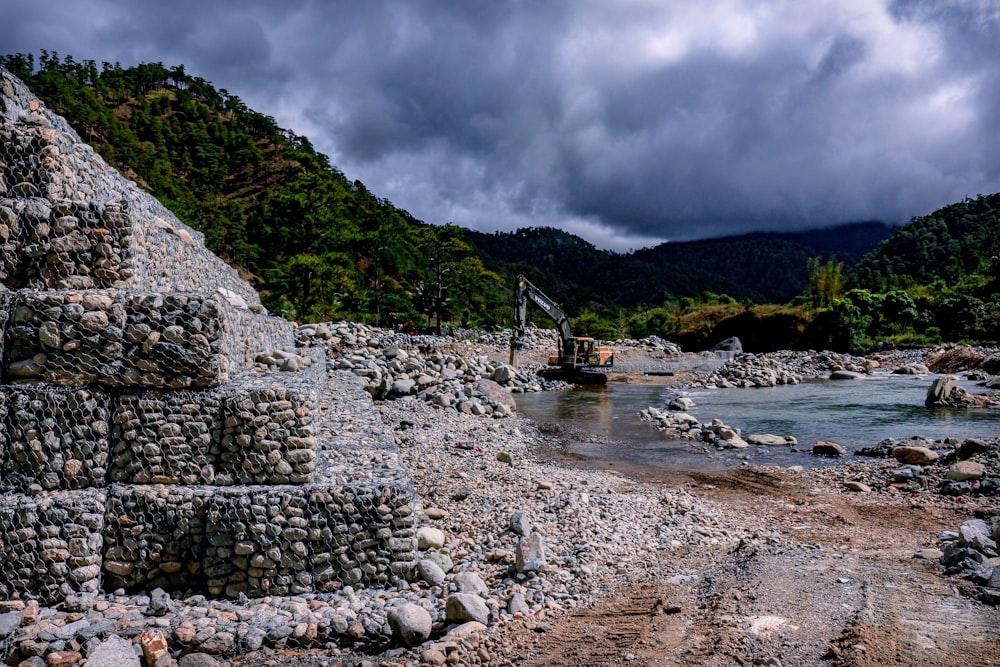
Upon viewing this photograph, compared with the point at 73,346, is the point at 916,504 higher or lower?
lower

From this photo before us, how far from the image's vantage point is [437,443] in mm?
11953

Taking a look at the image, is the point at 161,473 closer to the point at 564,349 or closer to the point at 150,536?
the point at 150,536

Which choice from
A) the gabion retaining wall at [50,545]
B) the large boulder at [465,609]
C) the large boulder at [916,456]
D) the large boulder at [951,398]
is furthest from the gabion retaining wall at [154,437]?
the large boulder at [951,398]

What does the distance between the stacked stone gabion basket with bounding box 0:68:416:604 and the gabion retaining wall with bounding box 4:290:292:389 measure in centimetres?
1

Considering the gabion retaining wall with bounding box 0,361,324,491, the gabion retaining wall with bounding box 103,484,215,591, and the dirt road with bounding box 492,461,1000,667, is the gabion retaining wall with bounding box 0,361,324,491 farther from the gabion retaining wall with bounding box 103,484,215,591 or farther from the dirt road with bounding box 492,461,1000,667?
the dirt road with bounding box 492,461,1000,667

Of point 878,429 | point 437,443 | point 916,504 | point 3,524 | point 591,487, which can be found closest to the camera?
point 3,524

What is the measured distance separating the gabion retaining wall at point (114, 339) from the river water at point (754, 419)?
8.83 m

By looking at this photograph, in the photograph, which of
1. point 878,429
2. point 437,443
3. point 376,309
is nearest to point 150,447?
point 437,443

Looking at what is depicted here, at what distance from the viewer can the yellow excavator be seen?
88.9ft

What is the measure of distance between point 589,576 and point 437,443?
6572 millimetres

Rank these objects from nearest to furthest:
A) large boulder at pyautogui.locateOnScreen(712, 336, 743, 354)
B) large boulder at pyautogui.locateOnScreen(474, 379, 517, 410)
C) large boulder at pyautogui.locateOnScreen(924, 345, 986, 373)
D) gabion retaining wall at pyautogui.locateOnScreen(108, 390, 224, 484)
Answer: gabion retaining wall at pyautogui.locateOnScreen(108, 390, 224, 484) → large boulder at pyautogui.locateOnScreen(474, 379, 517, 410) → large boulder at pyautogui.locateOnScreen(924, 345, 986, 373) → large boulder at pyautogui.locateOnScreen(712, 336, 743, 354)

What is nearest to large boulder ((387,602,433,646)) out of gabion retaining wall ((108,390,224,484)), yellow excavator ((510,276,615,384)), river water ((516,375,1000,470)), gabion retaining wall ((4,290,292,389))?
gabion retaining wall ((108,390,224,484))

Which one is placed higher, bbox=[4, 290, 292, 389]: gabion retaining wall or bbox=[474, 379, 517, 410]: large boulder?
bbox=[4, 290, 292, 389]: gabion retaining wall

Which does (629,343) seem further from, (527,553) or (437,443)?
(527,553)
